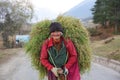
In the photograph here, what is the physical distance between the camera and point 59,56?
554cm

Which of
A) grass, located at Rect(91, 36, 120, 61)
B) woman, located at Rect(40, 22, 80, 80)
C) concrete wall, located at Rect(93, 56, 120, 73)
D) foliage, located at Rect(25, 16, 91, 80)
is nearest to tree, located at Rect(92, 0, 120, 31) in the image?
grass, located at Rect(91, 36, 120, 61)

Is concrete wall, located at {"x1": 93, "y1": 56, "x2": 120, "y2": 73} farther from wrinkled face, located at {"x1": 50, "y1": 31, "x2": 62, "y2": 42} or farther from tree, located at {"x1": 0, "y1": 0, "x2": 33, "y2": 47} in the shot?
tree, located at {"x1": 0, "y1": 0, "x2": 33, "y2": 47}

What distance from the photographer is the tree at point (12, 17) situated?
151ft

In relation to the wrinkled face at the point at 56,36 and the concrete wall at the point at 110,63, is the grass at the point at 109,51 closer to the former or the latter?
the concrete wall at the point at 110,63

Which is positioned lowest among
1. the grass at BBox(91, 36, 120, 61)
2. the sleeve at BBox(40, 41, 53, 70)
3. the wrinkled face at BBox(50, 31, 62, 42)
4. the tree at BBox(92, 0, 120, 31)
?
the grass at BBox(91, 36, 120, 61)

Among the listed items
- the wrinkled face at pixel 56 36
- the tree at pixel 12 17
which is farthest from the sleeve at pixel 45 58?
the tree at pixel 12 17

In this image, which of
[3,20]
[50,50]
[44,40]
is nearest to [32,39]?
[44,40]

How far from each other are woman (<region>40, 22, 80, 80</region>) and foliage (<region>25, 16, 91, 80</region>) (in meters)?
0.36

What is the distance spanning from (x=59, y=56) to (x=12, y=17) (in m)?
41.6

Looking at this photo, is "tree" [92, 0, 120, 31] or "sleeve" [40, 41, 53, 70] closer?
"sleeve" [40, 41, 53, 70]

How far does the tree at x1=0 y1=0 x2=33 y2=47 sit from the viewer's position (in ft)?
151

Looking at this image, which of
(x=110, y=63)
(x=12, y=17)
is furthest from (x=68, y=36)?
(x=12, y=17)

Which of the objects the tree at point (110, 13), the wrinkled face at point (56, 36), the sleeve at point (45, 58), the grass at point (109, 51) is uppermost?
the tree at point (110, 13)

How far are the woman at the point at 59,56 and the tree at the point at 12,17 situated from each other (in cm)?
4067
